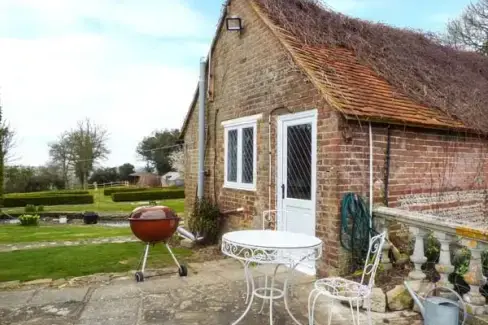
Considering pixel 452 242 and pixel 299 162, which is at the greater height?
pixel 299 162

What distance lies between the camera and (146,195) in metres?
29.4

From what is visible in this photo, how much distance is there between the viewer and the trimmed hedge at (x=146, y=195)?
28484mm

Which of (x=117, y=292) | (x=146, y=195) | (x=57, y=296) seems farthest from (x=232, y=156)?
(x=146, y=195)

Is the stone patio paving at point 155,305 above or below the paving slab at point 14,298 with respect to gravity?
above

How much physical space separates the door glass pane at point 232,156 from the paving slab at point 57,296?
12.5ft

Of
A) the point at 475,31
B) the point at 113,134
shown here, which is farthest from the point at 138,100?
the point at 475,31

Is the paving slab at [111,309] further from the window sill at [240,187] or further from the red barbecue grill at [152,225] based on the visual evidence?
the window sill at [240,187]

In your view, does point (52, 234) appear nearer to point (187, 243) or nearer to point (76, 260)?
point (76, 260)

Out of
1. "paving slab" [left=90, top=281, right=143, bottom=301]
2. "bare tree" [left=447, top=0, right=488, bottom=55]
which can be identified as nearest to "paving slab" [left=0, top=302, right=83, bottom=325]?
"paving slab" [left=90, top=281, right=143, bottom=301]

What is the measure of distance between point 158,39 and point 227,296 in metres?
9.14

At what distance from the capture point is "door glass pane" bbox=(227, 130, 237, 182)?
8078 millimetres

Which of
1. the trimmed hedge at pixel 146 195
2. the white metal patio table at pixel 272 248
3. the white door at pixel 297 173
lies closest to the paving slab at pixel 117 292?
the white metal patio table at pixel 272 248

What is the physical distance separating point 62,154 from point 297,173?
126 ft

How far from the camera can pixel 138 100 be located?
3141 cm
